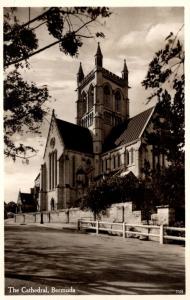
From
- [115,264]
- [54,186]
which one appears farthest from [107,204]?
[54,186]

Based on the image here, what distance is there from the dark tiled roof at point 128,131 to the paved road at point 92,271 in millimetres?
16363

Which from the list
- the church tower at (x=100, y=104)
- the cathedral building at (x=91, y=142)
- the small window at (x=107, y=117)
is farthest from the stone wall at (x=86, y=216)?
the small window at (x=107, y=117)

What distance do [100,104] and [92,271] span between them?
2124cm

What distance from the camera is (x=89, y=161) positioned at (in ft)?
86.3

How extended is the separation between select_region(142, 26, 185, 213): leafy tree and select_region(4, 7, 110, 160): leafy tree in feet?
3.79

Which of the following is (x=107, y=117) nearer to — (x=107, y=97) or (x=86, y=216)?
(x=107, y=97)

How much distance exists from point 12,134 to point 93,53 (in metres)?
2.27

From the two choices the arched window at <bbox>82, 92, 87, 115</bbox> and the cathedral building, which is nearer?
the cathedral building

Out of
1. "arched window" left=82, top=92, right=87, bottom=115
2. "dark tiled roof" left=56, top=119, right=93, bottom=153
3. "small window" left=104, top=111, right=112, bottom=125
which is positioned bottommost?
"dark tiled roof" left=56, top=119, right=93, bottom=153

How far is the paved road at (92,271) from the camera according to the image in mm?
4617

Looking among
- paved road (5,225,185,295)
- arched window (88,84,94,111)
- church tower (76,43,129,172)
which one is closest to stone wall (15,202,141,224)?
paved road (5,225,185,295)

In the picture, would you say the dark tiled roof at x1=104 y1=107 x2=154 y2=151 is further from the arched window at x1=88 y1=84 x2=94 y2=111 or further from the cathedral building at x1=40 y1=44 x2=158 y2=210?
the arched window at x1=88 y1=84 x2=94 y2=111

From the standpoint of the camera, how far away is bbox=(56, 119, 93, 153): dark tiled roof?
1000 inches

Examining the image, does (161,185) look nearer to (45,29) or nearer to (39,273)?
(39,273)
